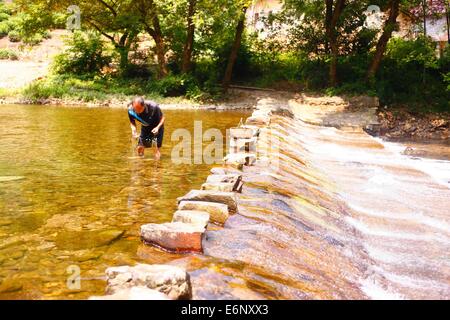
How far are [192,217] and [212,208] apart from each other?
551 mm

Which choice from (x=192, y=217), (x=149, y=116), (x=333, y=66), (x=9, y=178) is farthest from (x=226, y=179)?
(x=333, y=66)

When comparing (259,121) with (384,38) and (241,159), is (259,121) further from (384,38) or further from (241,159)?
(384,38)

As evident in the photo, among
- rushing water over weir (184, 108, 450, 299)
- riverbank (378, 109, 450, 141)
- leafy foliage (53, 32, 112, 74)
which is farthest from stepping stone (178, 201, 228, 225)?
leafy foliage (53, 32, 112, 74)

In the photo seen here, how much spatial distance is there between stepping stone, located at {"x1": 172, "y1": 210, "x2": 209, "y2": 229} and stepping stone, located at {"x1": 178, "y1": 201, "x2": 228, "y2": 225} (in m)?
0.34

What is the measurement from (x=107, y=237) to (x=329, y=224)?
10.6ft

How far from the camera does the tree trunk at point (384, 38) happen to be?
2170 centimetres

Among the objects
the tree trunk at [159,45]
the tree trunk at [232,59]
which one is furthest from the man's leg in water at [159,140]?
the tree trunk at [159,45]

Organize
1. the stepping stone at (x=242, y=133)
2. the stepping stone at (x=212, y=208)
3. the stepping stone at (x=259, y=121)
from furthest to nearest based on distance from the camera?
the stepping stone at (x=259, y=121)
the stepping stone at (x=242, y=133)
the stepping stone at (x=212, y=208)

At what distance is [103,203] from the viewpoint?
6840 millimetres

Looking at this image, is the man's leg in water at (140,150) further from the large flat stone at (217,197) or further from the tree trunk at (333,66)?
the tree trunk at (333,66)

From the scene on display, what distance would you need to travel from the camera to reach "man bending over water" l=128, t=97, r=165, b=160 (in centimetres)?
938

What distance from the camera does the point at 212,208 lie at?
19.2ft

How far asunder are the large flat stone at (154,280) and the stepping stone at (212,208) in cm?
196

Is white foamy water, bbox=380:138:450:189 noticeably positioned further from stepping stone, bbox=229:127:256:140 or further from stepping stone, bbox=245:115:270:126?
stepping stone, bbox=229:127:256:140
